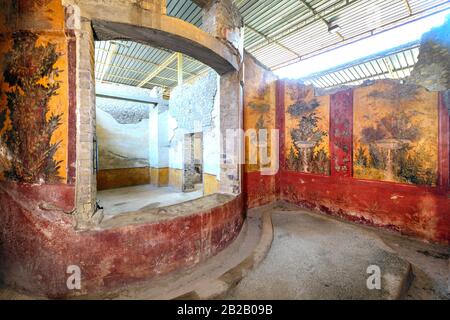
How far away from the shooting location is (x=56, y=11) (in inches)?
86.8

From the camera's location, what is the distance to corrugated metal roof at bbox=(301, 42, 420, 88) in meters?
5.85

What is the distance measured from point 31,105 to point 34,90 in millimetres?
→ 180

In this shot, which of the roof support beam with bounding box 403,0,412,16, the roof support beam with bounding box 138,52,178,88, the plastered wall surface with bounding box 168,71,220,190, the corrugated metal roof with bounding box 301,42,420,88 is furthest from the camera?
the roof support beam with bounding box 138,52,178,88

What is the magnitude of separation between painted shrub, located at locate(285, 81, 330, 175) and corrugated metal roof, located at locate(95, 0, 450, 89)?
6.59 ft

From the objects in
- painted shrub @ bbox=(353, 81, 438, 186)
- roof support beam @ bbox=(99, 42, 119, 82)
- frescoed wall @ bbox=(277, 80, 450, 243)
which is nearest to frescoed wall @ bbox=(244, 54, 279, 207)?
frescoed wall @ bbox=(277, 80, 450, 243)

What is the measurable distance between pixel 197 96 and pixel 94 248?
5045 mm

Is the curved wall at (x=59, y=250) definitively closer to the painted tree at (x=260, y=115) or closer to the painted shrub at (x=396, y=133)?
the painted tree at (x=260, y=115)

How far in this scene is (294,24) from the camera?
5684 millimetres

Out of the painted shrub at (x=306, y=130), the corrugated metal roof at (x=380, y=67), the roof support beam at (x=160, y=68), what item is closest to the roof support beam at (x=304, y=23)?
the corrugated metal roof at (x=380, y=67)

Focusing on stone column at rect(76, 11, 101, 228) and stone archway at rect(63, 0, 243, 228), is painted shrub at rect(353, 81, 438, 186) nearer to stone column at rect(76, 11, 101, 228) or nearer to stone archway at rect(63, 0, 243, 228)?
stone archway at rect(63, 0, 243, 228)
